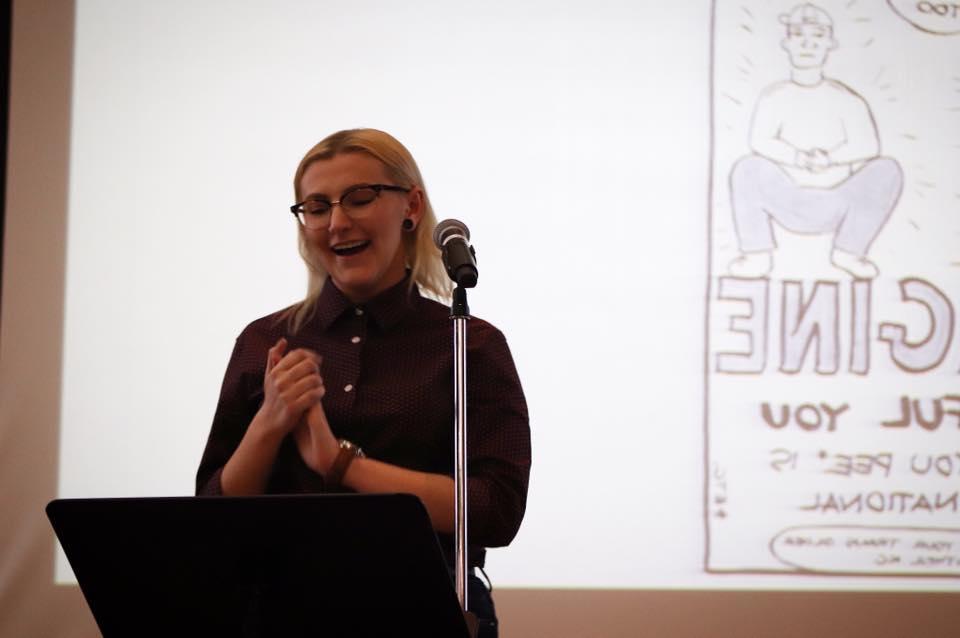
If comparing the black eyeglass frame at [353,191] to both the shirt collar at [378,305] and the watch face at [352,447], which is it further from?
the watch face at [352,447]

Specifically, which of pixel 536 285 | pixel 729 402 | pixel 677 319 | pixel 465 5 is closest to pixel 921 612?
pixel 729 402

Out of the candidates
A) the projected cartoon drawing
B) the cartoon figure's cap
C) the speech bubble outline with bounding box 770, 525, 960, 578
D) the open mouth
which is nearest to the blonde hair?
the open mouth

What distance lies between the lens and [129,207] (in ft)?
10.3

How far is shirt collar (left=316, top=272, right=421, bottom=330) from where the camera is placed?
1.94 m

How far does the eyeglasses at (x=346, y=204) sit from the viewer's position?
73.6 inches

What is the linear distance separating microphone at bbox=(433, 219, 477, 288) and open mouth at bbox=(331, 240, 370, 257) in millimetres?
263

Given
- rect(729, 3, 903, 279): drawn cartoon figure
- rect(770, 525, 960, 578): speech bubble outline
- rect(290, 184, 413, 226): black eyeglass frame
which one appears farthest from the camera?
rect(729, 3, 903, 279): drawn cartoon figure

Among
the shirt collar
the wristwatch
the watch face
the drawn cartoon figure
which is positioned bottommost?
the wristwatch

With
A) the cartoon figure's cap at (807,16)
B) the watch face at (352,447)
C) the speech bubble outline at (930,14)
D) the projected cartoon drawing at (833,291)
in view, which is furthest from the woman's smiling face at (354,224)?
the speech bubble outline at (930,14)

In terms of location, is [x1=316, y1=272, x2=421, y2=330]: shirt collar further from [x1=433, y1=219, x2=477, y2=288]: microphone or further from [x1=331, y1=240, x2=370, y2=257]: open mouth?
[x1=433, y1=219, x2=477, y2=288]: microphone

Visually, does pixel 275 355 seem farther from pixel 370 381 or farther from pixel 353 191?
pixel 353 191

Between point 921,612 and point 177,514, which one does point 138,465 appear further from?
point 921,612

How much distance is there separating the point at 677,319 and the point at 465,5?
1114mm

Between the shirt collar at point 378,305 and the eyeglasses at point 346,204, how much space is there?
0.46ft
